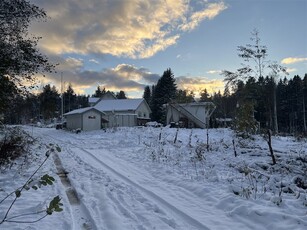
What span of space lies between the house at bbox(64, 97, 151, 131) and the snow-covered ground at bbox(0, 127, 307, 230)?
29977mm

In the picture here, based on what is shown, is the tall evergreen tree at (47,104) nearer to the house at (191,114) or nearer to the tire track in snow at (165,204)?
the house at (191,114)

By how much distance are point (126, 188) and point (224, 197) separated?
2673mm

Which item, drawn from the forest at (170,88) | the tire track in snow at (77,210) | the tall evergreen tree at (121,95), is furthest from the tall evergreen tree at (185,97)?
the tall evergreen tree at (121,95)

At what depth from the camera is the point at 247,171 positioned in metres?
10.2

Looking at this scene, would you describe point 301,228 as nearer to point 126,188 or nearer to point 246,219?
point 246,219

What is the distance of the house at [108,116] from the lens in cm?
4281

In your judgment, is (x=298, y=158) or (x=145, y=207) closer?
(x=145, y=207)

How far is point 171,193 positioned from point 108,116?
40.2 m

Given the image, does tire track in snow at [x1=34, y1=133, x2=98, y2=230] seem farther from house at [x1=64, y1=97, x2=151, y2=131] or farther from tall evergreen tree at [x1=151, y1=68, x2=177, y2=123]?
tall evergreen tree at [x1=151, y1=68, x2=177, y2=123]

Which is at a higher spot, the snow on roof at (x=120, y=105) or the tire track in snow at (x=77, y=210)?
the snow on roof at (x=120, y=105)

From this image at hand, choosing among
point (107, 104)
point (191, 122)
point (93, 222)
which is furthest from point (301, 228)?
point (107, 104)

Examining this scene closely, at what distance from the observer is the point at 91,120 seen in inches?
1704

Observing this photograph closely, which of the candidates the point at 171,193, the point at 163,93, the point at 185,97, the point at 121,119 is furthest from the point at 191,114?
the point at 171,193

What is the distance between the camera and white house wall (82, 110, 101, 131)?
42531mm
